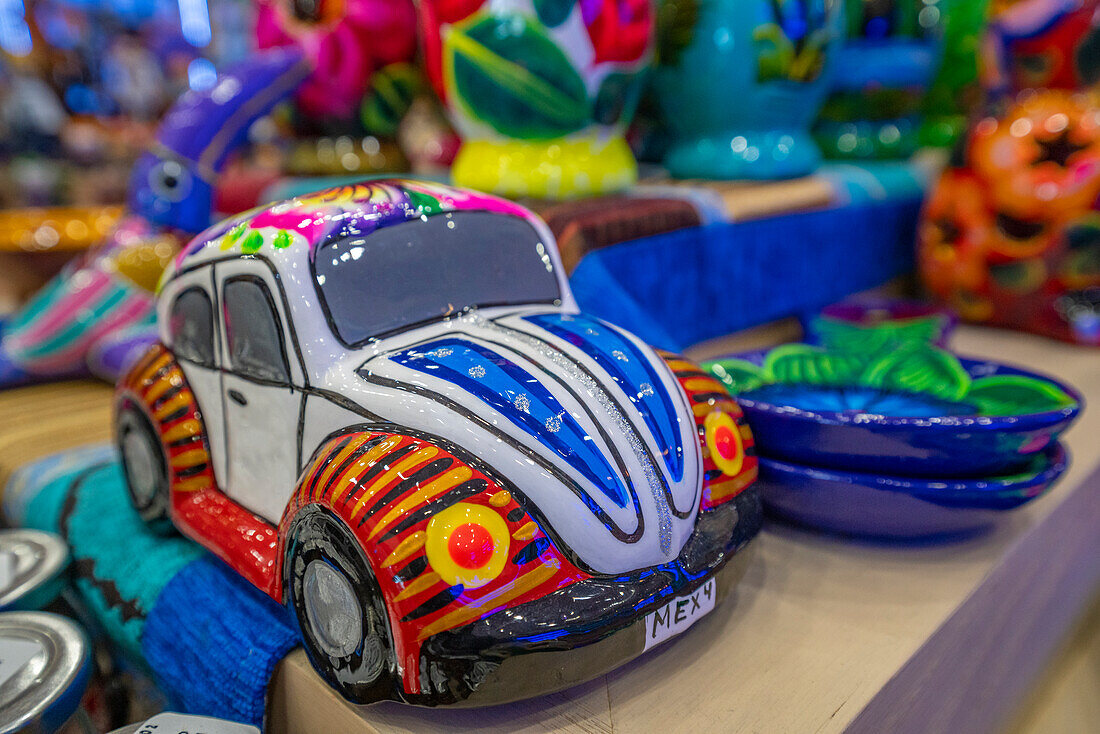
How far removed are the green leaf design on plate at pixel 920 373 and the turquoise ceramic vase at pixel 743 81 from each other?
0.44 metres

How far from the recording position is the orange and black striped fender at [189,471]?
2.02ft

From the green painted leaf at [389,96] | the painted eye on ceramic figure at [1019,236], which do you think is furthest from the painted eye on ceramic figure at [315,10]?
the painted eye on ceramic figure at [1019,236]

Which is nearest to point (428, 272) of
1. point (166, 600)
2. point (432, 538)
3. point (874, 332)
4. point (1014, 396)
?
point (432, 538)

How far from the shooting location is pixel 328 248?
0.60 m

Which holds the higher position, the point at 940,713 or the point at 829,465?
the point at 829,465

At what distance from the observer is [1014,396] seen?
29.8 inches

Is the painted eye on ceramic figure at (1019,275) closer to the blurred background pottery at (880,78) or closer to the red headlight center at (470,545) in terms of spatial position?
the blurred background pottery at (880,78)

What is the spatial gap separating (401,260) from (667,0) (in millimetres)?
746

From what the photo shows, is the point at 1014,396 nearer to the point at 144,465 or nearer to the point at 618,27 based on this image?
the point at 618,27

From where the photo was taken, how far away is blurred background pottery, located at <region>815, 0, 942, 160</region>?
130 cm

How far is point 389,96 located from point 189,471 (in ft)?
2.70

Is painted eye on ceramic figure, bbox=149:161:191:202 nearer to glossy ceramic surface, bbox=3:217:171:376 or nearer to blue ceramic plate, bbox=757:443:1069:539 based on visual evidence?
glossy ceramic surface, bbox=3:217:171:376

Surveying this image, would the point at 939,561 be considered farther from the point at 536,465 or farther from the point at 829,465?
the point at 536,465

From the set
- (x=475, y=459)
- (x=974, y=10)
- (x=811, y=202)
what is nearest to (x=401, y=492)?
(x=475, y=459)
